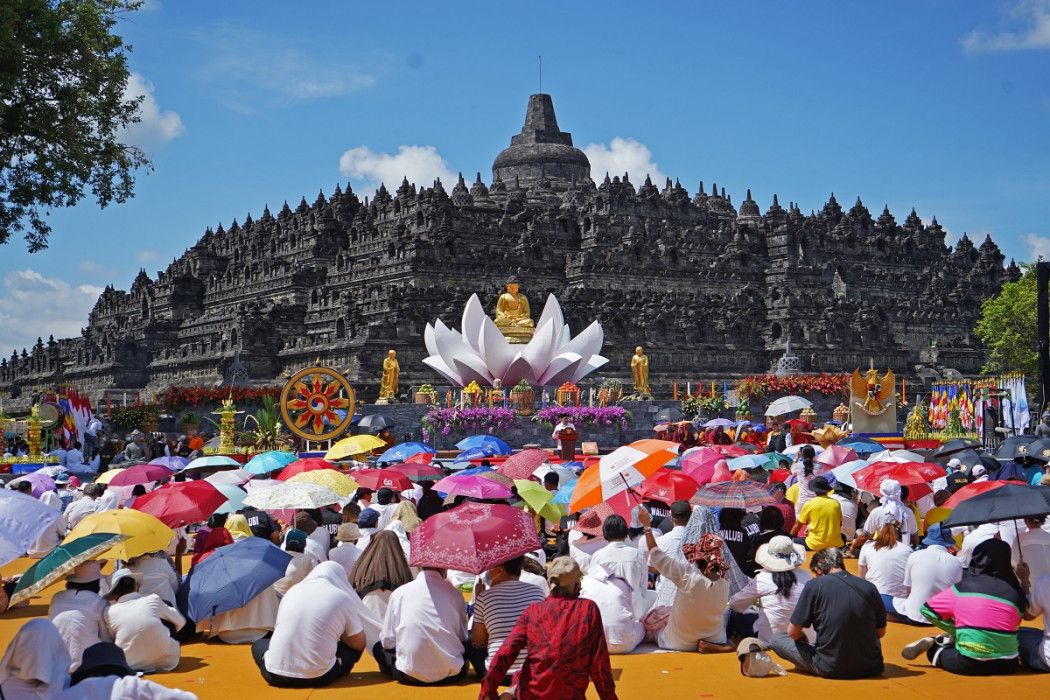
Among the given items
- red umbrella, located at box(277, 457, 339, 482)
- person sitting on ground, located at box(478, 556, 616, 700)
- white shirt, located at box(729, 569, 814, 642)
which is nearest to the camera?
person sitting on ground, located at box(478, 556, 616, 700)

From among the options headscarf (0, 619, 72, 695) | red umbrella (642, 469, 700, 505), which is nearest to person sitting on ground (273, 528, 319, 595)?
headscarf (0, 619, 72, 695)

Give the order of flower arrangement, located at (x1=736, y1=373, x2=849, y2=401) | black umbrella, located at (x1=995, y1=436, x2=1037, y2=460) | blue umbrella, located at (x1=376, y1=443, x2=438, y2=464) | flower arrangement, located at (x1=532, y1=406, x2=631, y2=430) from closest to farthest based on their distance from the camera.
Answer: black umbrella, located at (x1=995, y1=436, x2=1037, y2=460)
blue umbrella, located at (x1=376, y1=443, x2=438, y2=464)
flower arrangement, located at (x1=532, y1=406, x2=631, y2=430)
flower arrangement, located at (x1=736, y1=373, x2=849, y2=401)

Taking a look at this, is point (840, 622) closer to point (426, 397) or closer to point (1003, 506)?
point (1003, 506)

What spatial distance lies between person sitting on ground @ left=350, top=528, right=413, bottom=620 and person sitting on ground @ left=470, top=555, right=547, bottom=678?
70.4 inches

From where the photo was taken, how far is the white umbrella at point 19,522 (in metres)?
9.55

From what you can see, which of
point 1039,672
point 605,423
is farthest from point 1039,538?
point 605,423

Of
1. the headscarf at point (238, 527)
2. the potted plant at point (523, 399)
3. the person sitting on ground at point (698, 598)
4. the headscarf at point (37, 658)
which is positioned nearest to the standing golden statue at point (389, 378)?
the potted plant at point (523, 399)

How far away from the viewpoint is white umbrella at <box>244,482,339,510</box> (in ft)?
47.8

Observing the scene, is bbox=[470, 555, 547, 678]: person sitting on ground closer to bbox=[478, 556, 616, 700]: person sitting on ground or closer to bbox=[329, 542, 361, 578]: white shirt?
bbox=[478, 556, 616, 700]: person sitting on ground

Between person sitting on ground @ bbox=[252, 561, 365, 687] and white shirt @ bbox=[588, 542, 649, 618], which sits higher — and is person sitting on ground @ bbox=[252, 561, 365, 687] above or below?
below

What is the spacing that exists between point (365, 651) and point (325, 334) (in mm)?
45854

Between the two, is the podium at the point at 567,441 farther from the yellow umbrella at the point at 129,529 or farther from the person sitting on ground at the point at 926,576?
the yellow umbrella at the point at 129,529

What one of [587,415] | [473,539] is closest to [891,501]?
[473,539]

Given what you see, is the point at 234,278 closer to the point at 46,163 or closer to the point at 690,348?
the point at 690,348
